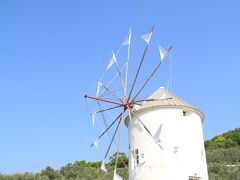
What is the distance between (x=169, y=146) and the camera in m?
14.5

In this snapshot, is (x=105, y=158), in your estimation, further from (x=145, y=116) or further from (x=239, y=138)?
(x=239, y=138)

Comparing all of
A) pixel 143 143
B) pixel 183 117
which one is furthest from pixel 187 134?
pixel 143 143

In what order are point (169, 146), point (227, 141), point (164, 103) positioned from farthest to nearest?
1. point (227, 141)
2. point (164, 103)
3. point (169, 146)

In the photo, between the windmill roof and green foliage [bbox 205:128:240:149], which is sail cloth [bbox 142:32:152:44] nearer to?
the windmill roof

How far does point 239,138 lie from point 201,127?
4588 cm

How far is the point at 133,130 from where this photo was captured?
50.8 feet

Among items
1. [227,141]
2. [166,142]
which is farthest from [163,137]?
[227,141]

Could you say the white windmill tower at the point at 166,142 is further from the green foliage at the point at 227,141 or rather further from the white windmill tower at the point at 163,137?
the green foliage at the point at 227,141

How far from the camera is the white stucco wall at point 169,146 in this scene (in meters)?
14.3

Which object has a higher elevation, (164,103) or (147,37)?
(147,37)

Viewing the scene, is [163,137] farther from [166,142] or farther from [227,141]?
[227,141]

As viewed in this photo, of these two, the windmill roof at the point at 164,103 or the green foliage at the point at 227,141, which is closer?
the windmill roof at the point at 164,103

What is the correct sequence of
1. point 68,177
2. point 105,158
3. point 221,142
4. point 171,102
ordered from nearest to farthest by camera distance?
1. point 171,102
2. point 105,158
3. point 68,177
4. point 221,142

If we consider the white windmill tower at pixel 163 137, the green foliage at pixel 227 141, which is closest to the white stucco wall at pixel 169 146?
the white windmill tower at pixel 163 137
